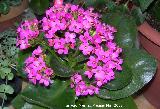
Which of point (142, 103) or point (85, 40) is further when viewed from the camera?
point (142, 103)

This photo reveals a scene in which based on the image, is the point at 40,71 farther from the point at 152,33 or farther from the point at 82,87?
the point at 152,33

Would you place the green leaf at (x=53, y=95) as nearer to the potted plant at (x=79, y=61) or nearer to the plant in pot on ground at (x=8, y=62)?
the potted plant at (x=79, y=61)

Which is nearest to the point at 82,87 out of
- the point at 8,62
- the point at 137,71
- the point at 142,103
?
the point at 137,71

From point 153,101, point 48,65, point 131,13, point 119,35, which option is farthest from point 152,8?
point 48,65

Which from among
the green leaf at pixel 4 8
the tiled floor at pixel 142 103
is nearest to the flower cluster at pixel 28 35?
the green leaf at pixel 4 8

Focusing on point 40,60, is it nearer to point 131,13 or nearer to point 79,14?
point 79,14
